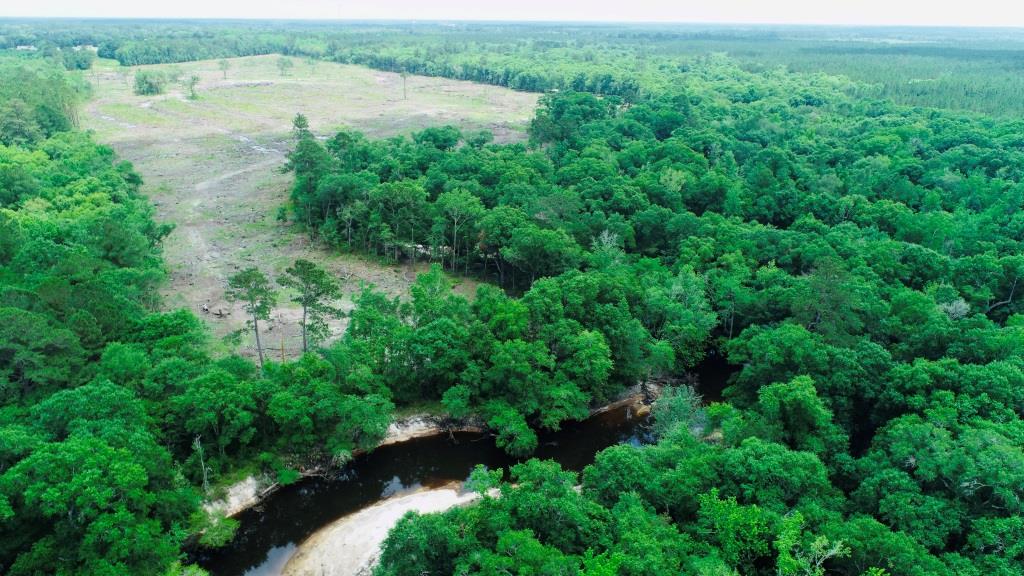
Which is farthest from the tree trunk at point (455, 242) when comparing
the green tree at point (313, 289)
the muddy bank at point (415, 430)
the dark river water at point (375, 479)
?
the dark river water at point (375, 479)

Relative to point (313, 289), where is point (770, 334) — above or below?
above

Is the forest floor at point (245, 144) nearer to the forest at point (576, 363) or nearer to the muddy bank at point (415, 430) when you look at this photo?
the forest at point (576, 363)

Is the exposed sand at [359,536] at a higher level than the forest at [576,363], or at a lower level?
lower

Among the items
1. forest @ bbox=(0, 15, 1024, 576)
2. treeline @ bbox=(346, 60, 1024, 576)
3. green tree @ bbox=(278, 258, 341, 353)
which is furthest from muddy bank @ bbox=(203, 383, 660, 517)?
green tree @ bbox=(278, 258, 341, 353)

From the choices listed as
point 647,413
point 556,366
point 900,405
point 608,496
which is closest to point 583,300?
point 556,366

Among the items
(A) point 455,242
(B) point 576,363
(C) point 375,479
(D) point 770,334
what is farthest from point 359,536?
(A) point 455,242

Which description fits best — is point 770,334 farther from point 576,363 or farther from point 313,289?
point 313,289
